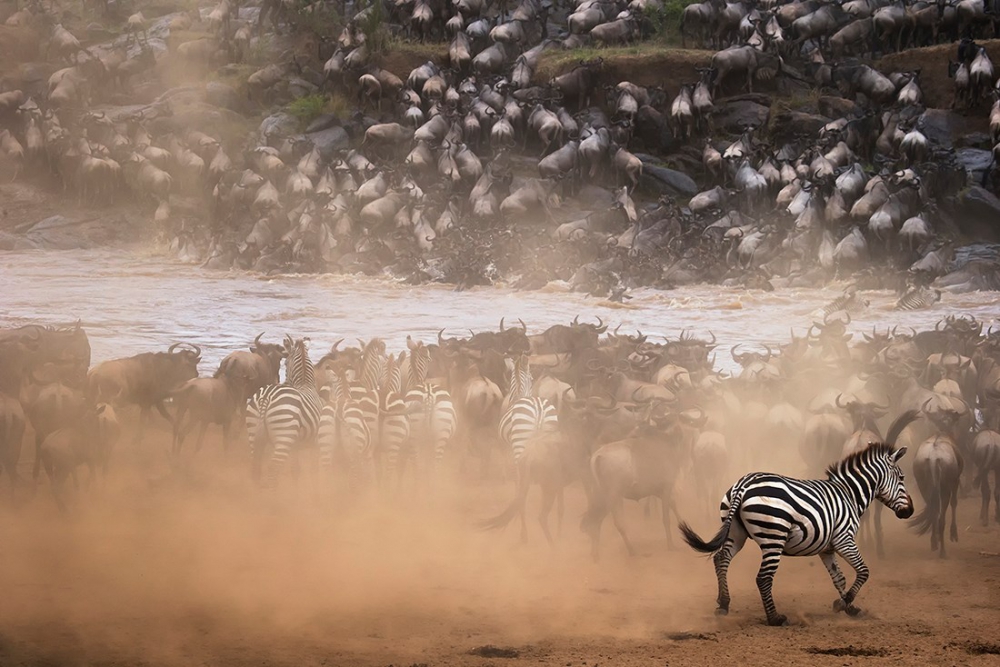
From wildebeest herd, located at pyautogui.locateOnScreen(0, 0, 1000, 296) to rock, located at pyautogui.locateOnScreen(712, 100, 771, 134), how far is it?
4 centimetres

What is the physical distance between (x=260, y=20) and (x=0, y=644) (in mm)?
8360

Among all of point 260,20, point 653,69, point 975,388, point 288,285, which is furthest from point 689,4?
point 975,388

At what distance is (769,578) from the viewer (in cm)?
433

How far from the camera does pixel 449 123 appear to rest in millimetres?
12086

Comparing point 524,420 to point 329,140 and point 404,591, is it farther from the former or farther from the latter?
point 329,140

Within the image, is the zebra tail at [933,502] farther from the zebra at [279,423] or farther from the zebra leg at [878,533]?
the zebra at [279,423]

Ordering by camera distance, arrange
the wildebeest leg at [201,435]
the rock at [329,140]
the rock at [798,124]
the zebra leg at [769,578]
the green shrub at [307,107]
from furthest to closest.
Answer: the rock at [798,124] < the green shrub at [307,107] < the rock at [329,140] < the wildebeest leg at [201,435] < the zebra leg at [769,578]

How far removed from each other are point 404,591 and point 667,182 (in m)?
7.72

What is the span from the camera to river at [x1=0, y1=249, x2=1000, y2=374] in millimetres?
8055

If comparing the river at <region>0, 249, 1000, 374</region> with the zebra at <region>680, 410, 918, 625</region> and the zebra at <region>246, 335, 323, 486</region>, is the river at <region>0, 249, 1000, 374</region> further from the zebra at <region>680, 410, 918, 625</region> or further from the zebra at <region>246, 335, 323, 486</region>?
the zebra at <region>680, 410, 918, 625</region>

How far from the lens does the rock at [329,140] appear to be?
11203mm

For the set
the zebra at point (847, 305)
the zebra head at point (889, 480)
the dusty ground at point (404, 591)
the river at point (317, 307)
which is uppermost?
the zebra at point (847, 305)

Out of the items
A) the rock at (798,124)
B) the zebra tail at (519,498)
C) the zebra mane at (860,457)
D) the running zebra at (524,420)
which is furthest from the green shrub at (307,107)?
the zebra mane at (860,457)

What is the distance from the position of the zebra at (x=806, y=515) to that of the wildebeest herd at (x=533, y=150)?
4395 mm
